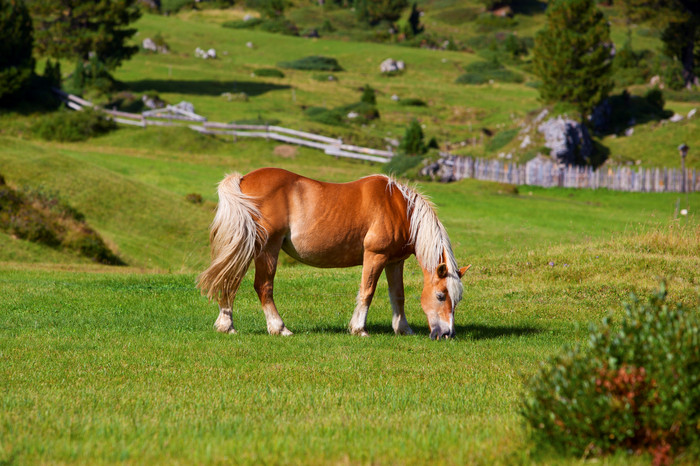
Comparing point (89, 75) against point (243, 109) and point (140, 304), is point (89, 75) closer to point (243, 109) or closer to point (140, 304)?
point (243, 109)

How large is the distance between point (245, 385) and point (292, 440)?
2382mm

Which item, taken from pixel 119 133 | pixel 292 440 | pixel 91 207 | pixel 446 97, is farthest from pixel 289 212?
pixel 446 97

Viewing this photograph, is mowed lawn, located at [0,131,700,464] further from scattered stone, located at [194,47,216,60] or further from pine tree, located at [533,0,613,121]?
scattered stone, located at [194,47,216,60]

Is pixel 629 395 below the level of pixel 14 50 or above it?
below

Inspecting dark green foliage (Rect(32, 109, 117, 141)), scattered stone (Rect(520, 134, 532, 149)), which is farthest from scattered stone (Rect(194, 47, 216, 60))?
scattered stone (Rect(520, 134, 532, 149))

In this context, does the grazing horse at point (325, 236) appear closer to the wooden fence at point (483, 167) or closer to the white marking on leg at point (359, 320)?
the white marking on leg at point (359, 320)

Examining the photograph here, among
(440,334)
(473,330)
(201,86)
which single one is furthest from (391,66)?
(440,334)

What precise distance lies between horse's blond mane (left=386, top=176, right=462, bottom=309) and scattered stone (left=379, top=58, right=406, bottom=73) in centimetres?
8548

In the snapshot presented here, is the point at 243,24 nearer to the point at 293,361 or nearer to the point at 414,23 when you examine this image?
the point at 414,23

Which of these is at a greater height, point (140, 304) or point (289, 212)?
point (289, 212)

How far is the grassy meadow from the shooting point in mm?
6172

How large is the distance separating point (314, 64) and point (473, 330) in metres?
83.2

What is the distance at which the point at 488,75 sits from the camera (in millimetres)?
92000

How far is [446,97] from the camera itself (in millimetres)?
79250
